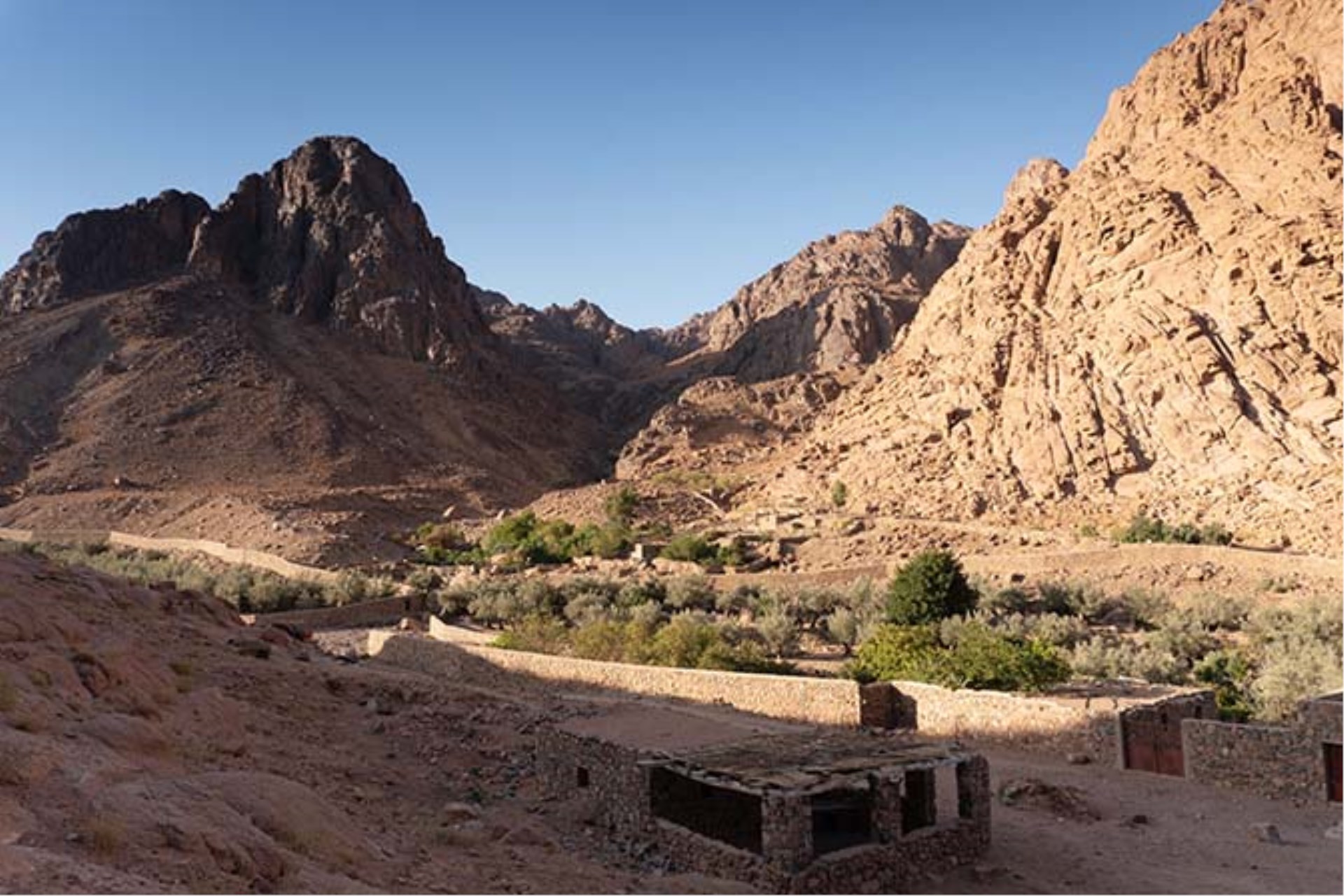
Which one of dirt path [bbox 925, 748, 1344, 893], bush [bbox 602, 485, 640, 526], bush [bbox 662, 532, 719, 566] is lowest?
dirt path [bbox 925, 748, 1344, 893]

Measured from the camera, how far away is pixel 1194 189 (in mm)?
45188

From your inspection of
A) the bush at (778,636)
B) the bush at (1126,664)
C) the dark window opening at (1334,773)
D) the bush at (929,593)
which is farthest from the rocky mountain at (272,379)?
the dark window opening at (1334,773)

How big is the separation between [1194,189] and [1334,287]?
7.61m

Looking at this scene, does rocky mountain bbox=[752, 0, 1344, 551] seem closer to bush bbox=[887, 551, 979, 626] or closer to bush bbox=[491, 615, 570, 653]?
bush bbox=[887, 551, 979, 626]

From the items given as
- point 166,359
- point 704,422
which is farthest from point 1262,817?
point 166,359

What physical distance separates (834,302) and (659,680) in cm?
6230

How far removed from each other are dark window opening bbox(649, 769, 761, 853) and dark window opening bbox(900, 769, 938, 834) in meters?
1.71

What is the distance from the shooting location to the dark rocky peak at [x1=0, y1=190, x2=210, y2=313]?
77.4 meters

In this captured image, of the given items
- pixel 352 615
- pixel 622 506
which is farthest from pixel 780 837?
pixel 622 506

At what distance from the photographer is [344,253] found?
76.6 m

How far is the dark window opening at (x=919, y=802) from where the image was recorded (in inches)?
496

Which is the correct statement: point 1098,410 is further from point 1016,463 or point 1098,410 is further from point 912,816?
point 912,816

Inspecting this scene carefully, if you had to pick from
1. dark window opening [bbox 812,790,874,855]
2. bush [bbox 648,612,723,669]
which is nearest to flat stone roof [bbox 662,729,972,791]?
dark window opening [bbox 812,790,874,855]

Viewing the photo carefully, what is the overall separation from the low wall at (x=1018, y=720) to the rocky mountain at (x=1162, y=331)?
20696mm
